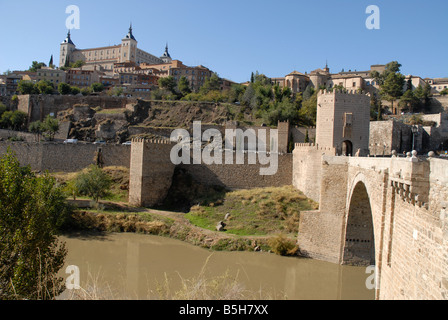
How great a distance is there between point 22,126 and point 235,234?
32.0 m

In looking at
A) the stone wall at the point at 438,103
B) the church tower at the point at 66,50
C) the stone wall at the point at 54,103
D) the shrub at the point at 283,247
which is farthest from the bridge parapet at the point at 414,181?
the church tower at the point at 66,50

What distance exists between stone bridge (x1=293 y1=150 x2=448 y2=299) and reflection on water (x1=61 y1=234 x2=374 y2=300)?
1041 millimetres

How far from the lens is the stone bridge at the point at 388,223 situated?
5.22 m

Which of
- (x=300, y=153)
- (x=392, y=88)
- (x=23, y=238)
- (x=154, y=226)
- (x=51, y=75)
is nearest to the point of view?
(x=23, y=238)

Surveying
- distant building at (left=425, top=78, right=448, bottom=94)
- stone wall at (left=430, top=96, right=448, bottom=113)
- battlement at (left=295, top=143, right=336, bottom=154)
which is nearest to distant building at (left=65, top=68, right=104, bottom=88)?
battlement at (left=295, top=143, right=336, bottom=154)

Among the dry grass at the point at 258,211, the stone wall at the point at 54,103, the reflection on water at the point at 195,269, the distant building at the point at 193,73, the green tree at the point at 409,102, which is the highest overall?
the distant building at the point at 193,73

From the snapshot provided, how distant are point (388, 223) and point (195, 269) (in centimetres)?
743

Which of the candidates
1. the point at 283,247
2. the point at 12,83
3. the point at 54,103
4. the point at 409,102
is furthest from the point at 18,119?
the point at 409,102

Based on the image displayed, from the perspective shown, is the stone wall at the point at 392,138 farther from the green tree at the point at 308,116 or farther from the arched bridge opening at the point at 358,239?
the arched bridge opening at the point at 358,239

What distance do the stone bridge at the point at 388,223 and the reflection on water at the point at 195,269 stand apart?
104cm

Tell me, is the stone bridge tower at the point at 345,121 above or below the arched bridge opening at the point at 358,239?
above

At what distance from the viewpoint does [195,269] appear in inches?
506

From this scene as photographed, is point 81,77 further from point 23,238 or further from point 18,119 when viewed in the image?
point 23,238

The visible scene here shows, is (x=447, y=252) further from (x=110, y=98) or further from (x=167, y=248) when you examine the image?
(x=110, y=98)
